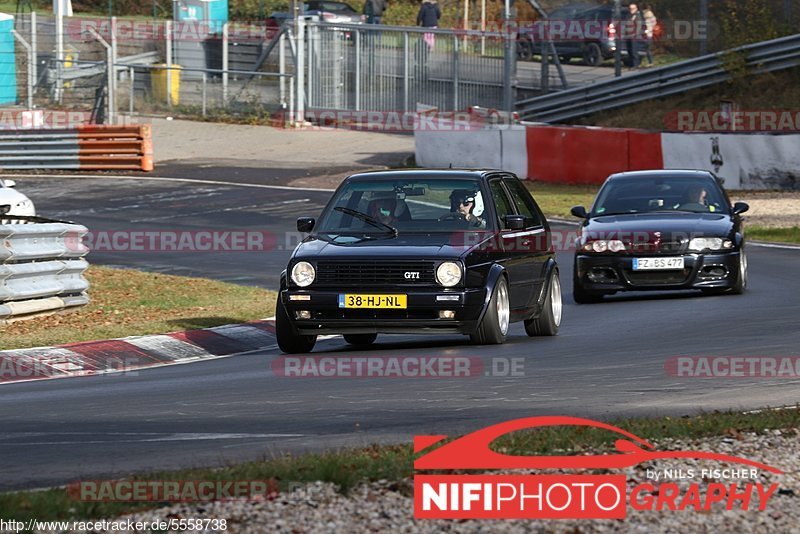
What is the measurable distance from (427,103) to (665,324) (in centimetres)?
2664

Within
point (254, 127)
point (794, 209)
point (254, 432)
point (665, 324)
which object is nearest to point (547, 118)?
point (254, 127)


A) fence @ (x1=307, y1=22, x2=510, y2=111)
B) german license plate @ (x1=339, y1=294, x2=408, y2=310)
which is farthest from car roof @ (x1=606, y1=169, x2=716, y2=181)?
fence @ (x1=307, y1=22, x2=510, y2=111)

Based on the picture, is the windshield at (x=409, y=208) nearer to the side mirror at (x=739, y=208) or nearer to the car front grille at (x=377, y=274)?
the car front grille at (x=377, y=274)

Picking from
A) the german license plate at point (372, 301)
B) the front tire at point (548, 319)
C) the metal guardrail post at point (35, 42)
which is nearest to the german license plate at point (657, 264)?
the front tire at point (548, 319)

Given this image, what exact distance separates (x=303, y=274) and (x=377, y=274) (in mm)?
624

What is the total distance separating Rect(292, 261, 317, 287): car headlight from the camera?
12.0m

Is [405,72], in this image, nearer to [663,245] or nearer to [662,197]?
[662,197]

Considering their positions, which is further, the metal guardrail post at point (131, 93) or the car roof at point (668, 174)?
the metal guardrail post at point (131, 93)

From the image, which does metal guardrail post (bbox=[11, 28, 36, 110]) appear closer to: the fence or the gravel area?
the fence

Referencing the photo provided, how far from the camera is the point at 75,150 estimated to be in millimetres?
34594

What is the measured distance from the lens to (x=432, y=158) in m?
34.0

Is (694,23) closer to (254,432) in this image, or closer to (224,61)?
(224,61)

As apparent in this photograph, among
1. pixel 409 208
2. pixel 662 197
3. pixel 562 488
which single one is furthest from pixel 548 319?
pixel 562 488

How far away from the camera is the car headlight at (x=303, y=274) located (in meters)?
12.0
